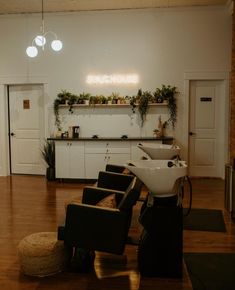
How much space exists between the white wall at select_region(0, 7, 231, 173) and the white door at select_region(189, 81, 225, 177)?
0.93ft

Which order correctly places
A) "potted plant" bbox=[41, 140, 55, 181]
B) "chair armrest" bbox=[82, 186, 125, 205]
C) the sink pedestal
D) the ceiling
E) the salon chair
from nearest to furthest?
the salon chair < the sink pedestal < "chair armrest" bbox=[82, 186, 125, 205] < the ceiling < "potted plant" bbox=[41, 140, 55, 181]

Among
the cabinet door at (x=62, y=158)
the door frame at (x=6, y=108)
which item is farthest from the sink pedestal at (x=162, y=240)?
the door frame at (x=6, y=108)

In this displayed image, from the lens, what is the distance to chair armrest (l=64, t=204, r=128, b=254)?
2.64 metres

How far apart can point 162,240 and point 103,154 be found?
12.1 ft

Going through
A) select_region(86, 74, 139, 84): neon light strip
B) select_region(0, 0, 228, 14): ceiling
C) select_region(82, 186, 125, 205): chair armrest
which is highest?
select_region(0, 0, 228, 14): ceiling

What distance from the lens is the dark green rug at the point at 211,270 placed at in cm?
269

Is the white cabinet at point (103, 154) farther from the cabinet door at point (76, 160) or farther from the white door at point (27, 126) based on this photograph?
the white door at point (27, 126)

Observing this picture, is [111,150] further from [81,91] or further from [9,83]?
[9,83]

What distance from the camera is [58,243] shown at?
9.44 ft

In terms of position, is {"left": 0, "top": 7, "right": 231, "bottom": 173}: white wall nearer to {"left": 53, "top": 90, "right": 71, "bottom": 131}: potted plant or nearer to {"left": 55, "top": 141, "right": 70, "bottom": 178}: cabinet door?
{"left": 53, "top": 90, "right": 71, "bottom": 131}: potted plant

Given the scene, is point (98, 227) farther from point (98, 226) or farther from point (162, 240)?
point (162, 240)

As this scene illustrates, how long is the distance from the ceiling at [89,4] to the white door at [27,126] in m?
1.58

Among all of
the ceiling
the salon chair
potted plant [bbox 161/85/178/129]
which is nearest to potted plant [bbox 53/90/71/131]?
the ceiling

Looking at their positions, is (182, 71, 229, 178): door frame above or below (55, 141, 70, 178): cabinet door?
above
